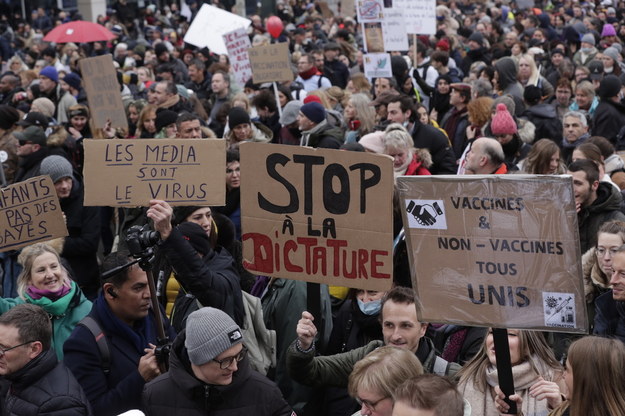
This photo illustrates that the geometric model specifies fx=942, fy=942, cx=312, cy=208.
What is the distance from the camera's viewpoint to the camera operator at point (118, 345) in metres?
3.92

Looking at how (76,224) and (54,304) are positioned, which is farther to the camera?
(76,224)

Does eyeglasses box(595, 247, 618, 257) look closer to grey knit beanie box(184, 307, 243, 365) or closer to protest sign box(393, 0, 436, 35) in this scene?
grey knit beanie box(184, 307, 243, 365)

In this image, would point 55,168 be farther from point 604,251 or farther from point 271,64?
point 271,64

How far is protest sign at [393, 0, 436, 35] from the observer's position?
535 inches

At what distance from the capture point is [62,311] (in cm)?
484

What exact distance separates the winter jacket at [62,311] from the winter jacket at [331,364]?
132cm

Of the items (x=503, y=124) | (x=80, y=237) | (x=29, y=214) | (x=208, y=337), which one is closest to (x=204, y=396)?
(x=208, y=337)

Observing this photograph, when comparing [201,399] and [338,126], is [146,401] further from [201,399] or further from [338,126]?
[338,126]

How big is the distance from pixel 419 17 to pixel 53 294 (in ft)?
32.2

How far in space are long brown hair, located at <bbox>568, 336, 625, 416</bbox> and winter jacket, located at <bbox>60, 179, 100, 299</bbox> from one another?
4425 millimetres

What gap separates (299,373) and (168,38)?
19.3 meters

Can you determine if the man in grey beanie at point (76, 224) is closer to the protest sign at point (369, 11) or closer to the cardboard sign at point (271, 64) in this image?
the cardboard sign at point (271, 64)

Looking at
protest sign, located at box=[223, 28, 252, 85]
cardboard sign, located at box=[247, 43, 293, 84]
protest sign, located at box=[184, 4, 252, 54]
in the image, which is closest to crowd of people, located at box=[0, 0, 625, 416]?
cardboard sign, located at box=[247, 43, 293, 84]

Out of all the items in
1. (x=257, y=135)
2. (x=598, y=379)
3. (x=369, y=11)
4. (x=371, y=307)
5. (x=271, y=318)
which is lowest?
(x=271, y=318)
